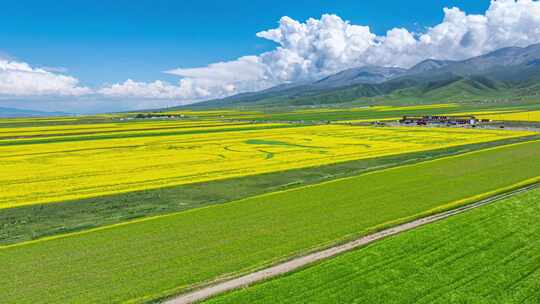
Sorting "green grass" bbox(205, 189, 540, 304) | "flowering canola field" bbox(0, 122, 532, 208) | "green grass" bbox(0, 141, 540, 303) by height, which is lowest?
"flowering canola field" bbox(0, 122, 532, 208)

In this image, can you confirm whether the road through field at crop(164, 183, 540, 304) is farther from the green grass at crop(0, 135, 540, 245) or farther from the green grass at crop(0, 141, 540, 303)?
the green grass at crop(0, 135, 540, 245)

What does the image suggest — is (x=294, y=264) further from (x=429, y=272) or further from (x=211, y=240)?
(x=429, y=272)

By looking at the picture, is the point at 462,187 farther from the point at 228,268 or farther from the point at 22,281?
the point at 22,281

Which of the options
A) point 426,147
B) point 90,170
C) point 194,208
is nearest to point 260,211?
point 194,208

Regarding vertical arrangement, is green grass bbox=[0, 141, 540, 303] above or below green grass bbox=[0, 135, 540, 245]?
above


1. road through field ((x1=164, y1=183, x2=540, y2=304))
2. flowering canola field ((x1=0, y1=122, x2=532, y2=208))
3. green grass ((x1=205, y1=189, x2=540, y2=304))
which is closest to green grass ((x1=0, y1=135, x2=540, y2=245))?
flowering canola field ((x1=0, y1=122, x2=532, y2=208))

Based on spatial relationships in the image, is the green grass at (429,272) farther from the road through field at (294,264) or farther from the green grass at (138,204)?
the green grass at (138,204)
